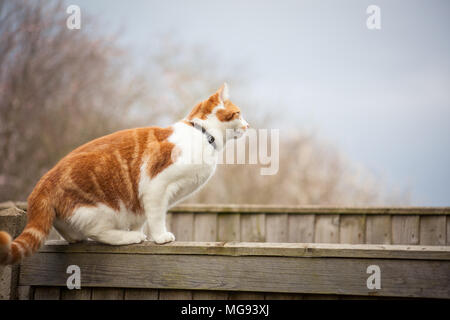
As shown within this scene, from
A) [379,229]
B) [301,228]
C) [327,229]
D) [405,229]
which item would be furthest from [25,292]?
[405,229]

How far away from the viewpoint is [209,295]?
1.73 metres

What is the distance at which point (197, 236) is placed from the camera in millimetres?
3732

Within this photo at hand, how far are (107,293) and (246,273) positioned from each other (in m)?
0.66

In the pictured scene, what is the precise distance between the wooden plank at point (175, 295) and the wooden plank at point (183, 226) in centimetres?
197

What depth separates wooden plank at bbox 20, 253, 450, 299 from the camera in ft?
4.99

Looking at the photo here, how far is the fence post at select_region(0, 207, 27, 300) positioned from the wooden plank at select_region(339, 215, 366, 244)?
8.52ft

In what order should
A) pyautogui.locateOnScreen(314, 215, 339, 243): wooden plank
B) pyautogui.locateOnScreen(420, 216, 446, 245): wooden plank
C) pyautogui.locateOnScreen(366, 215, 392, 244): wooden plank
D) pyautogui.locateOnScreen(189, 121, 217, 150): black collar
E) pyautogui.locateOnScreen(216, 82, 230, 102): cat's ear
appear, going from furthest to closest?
pyautogui.locateOnScreen(314, 215, 339, 243): wooden plank < pyautogui.locateOnScreen(366, 215, 392, 244): wooden plank < pyautogui.locateOnScreen(420, 216, 446, 245): wooden plank < pyautogui.locateOnScreen(216, 82, 230, 102): cat's ear < pyautogui.locateOnScreen(189, 121, 217, 150): black collar

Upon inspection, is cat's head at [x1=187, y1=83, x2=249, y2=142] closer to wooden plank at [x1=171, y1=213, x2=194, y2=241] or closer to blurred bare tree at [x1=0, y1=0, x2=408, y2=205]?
wooden plank at [x1=171, y1=213, x2=194, y2=241]

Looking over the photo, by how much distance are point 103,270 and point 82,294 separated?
17cm

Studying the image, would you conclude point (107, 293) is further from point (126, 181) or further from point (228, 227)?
point (228, 227)

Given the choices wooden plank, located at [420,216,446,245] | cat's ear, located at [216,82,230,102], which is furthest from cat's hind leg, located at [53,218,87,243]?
wooden plank, located at [420,216,446,245]
